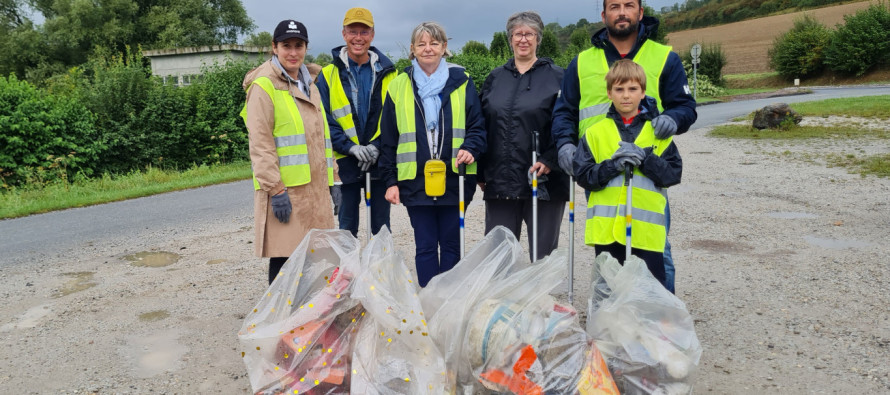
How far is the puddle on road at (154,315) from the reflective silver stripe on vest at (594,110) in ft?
10.5

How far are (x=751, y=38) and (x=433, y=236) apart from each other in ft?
234

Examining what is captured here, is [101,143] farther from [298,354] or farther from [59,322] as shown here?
[298,354]

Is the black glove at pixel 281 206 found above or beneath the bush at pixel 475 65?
beneath

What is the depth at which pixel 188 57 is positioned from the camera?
2462 cm

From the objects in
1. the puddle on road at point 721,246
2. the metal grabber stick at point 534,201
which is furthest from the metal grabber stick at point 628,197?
the puddle on road at point 721,246

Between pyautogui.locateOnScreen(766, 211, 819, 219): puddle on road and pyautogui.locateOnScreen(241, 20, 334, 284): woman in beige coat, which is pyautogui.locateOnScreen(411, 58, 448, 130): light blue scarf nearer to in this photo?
pyautogui.locateOnScreen(241, 20, 334, 284): woman in beige coat

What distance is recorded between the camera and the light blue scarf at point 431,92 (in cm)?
396

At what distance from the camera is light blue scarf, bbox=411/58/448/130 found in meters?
3.96

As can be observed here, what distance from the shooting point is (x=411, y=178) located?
157 inches

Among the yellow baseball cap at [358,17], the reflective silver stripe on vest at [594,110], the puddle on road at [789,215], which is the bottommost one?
the puddle on road at [789,215]

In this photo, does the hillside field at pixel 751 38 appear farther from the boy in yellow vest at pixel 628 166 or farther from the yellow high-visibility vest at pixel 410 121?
the boy in yellow vest at pixel 628 166

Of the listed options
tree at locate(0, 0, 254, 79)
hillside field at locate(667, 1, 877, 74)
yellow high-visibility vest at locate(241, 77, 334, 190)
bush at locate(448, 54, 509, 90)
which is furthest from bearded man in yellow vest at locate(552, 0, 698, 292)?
hillside field at locate(667, 1, 877, 74)

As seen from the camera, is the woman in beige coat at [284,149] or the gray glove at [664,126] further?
the woman in beige coat at [284,149]

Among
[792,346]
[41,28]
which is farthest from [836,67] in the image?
[41,28]
